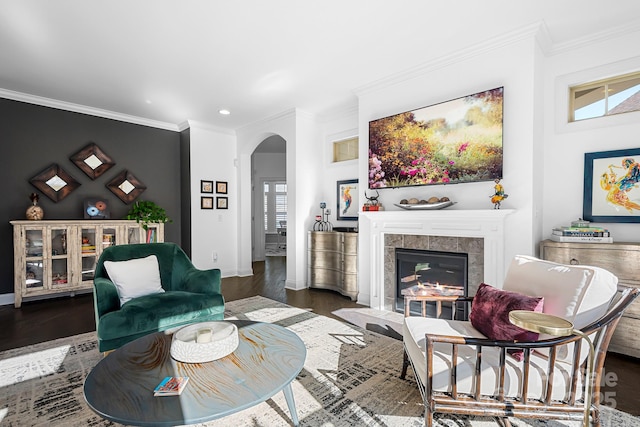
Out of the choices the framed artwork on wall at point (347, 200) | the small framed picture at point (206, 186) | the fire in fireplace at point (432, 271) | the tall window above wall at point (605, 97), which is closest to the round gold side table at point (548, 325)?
the fire in fireplace at point (432, 271)

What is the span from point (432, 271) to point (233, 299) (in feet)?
8.49

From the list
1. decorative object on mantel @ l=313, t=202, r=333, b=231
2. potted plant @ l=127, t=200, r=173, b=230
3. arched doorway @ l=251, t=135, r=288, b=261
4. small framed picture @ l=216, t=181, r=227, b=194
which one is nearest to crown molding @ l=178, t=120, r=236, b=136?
small framed picture @ l=216, t=181, r=227, b=194

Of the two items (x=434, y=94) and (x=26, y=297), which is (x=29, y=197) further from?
(x=434, y=94)

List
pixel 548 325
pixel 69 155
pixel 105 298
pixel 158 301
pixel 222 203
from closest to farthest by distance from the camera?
pixel 548 325
pixel 105 298
pixel 158 301
pixel 69 155
pixel 222 203

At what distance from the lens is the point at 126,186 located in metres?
5.04

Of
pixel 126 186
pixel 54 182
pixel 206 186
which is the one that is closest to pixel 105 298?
pixel 54 182

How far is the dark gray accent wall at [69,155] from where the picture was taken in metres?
4.09

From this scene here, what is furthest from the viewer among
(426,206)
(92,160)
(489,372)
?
(92,160)

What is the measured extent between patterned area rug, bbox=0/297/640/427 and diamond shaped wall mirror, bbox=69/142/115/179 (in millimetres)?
2773

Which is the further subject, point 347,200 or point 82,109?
point 347,200

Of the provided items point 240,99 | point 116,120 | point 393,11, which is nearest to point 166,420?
point 393,11

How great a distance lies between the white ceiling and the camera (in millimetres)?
2459

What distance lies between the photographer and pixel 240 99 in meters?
4.40

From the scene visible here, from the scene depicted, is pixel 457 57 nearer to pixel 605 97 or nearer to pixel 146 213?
pixel 605 97
